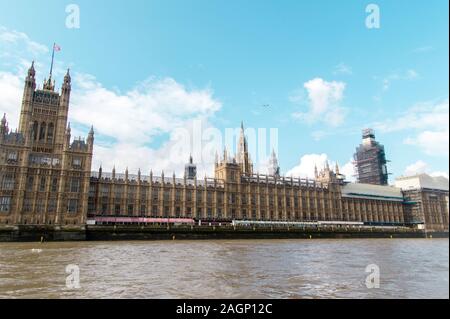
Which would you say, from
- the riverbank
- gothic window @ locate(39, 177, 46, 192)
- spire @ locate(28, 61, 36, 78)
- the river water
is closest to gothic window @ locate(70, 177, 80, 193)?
gothic window @ locate(39, 177, 46, 192)

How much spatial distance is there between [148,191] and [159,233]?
89.0 feet

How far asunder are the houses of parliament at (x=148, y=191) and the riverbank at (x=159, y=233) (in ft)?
23.6

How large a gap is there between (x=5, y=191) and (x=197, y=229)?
47968 mm

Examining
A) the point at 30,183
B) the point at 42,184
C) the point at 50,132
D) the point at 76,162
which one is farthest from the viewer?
the point at 50,132

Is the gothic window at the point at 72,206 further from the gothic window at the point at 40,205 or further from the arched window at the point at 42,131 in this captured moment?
the arched window at the point at 42,131

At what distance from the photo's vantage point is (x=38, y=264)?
1208 inches

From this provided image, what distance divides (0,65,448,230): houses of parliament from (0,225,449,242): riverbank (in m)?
7.19

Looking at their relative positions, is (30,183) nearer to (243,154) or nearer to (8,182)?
(8,182)

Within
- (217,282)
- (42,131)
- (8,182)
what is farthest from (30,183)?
(217,282)

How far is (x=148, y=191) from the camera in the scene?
109 m

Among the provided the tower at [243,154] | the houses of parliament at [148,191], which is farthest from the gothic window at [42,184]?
the tower at [243,154]

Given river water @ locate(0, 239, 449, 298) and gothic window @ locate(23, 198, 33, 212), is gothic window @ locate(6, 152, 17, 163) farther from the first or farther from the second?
river water @ locate(0, 239, 449, 298)

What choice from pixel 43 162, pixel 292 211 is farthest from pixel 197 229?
pixel 292 211
